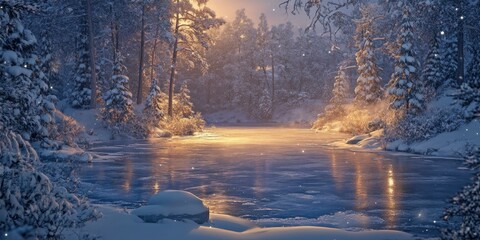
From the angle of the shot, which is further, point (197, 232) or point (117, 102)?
point (117, 102)

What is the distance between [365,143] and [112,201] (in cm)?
2040

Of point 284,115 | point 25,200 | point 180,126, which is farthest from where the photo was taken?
point 284,115

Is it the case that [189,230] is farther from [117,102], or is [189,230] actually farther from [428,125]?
[117,102]

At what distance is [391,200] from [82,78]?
32.2 meters

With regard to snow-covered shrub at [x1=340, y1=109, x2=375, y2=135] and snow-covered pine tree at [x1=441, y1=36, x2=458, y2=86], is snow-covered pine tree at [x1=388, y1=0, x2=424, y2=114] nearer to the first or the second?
snow-covered pine tree at [x1=441, y1=36, x2=458, y2=86]

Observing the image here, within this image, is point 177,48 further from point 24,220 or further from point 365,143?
point 24,220

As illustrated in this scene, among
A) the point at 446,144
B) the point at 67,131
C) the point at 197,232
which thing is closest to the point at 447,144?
the point at 446,144

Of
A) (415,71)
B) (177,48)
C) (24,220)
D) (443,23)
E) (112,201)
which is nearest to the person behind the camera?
(24,220)

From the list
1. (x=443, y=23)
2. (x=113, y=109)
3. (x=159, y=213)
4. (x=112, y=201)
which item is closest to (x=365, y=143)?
(x=443, y=23)

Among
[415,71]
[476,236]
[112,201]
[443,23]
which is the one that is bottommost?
[112,201]

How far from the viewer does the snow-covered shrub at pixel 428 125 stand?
81.5ft

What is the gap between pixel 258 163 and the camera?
20.8 metres

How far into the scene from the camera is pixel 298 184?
15.1 metres

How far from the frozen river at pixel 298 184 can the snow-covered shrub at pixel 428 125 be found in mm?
2855
